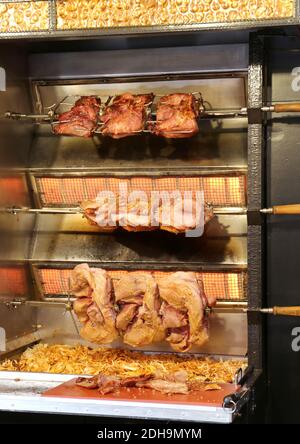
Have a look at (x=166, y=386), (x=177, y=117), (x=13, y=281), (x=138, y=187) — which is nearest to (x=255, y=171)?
(x=177, y=117)

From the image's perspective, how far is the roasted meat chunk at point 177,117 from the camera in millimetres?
4324

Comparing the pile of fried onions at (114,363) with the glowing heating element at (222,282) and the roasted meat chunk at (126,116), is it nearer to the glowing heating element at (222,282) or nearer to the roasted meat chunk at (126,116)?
the glowing heating element at (222,282)

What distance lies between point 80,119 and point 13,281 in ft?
3.22

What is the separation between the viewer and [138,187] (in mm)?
4613

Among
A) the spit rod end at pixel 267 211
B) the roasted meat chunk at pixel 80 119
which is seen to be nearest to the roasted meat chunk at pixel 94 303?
the roasted meat chunk at pixel 80 119

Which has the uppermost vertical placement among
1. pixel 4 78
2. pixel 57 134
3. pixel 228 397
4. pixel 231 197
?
pixel 4 78

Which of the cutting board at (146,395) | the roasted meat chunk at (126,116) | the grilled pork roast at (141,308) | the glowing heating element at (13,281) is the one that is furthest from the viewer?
the glowing heating element at (13,281)

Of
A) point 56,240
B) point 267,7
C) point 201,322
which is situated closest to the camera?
point 267,7

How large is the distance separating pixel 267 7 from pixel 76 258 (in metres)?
1.77

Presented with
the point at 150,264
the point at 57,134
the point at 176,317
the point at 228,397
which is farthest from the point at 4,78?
the point at 228,397

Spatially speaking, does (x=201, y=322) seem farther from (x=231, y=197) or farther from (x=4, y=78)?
(x=4, y=78)

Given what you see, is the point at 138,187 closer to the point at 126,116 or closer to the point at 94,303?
the point at 126,116

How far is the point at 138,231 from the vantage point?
461cm

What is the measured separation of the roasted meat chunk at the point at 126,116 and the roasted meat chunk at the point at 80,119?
0.06 m
